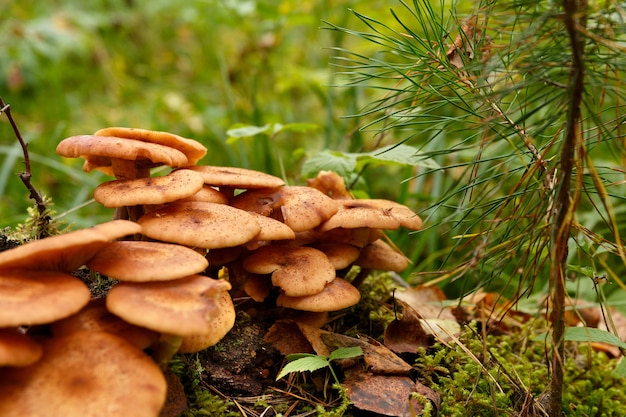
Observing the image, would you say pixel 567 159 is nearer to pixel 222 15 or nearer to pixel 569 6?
pixel 569 6

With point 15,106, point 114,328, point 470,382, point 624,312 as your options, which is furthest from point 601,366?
point 15,106

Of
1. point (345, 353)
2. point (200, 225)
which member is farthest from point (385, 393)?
point (200, 225)

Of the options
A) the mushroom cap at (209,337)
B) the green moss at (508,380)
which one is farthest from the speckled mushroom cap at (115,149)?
the green moss at (508,380)

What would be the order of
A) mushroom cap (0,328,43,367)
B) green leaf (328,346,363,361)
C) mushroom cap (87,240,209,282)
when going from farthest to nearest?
green leaf (328,346,363,361)
mushroom cap (87,240,209,282)
mushroom cap (0,328,43,367)

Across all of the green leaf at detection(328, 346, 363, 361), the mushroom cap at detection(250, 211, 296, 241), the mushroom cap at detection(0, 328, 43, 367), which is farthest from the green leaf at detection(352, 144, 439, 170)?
the mushroom cap at detection(0, 328, 43, 367)

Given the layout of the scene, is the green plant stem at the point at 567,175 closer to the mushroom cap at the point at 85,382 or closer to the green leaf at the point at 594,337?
the green leaf at the point at 594,337

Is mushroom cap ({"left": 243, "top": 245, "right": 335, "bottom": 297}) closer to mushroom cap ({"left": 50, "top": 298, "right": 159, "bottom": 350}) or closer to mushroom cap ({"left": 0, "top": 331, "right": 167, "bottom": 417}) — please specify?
mushroom cap ({"left": 50, "top": 298, "right": 159, "bottom": 350})
